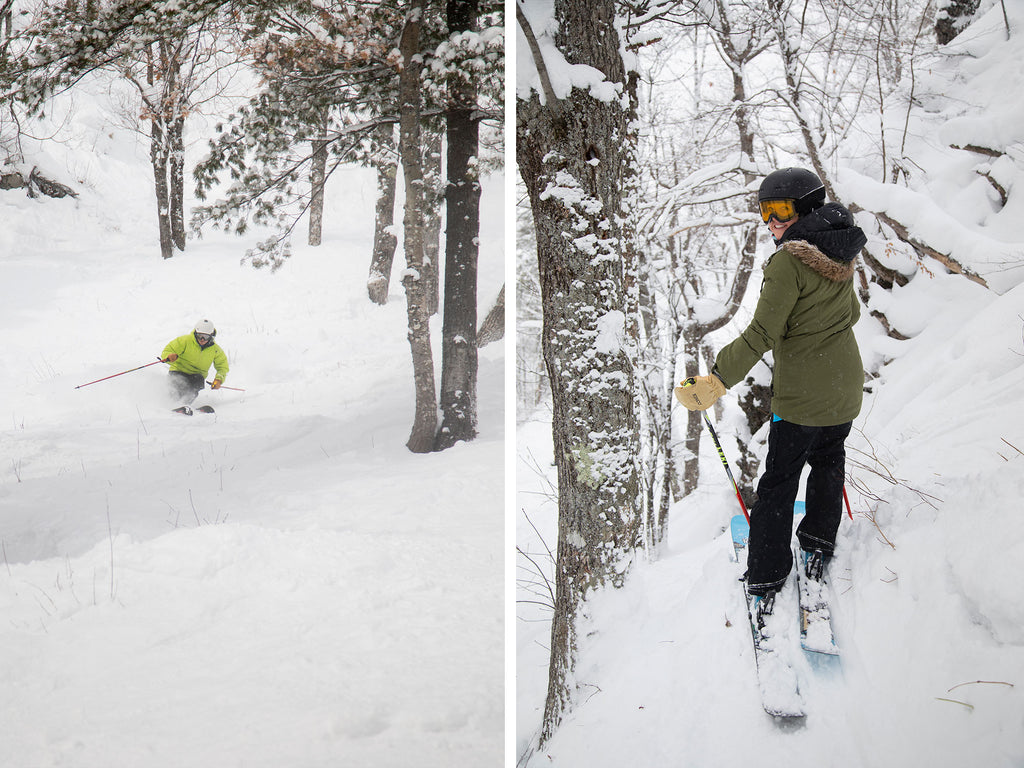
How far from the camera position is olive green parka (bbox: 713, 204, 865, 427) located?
3.90 ft

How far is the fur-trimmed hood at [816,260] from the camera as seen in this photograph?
117 cm

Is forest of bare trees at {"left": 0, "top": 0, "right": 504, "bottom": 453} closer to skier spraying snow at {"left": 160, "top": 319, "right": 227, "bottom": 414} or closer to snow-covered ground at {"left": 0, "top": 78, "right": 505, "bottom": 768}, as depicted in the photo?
snow-covered ground at {"left": 0, "top": 78, "right": 505, "bottom": 768}

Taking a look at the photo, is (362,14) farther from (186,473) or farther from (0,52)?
(186,473)

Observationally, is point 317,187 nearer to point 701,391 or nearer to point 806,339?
point 701,391

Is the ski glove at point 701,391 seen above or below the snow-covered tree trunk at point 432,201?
below

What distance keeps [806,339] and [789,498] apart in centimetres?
36

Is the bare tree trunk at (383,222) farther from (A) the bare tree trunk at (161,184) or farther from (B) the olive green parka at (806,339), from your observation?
(B) the olive green parka at (806,339)

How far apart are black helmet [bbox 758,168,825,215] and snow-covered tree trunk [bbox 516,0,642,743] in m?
0.33

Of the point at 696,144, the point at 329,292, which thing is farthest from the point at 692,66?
the point at 329,292

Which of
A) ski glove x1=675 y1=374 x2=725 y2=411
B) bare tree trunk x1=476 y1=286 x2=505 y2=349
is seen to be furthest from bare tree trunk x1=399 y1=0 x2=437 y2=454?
ski glove x1=675 y1=374 x2=725 y2=411

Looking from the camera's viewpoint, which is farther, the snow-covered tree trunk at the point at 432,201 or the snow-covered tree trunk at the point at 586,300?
the snow-covered tree trunk at the point at 432,201

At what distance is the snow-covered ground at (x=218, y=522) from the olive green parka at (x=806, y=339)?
89cm

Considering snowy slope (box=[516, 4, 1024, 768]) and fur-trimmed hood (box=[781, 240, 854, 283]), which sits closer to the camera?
snowy slope (box=[516, 4, 1024, 768])

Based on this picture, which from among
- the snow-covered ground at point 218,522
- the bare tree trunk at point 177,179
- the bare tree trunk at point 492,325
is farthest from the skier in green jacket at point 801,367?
the bare tree trunk at point 177,179
